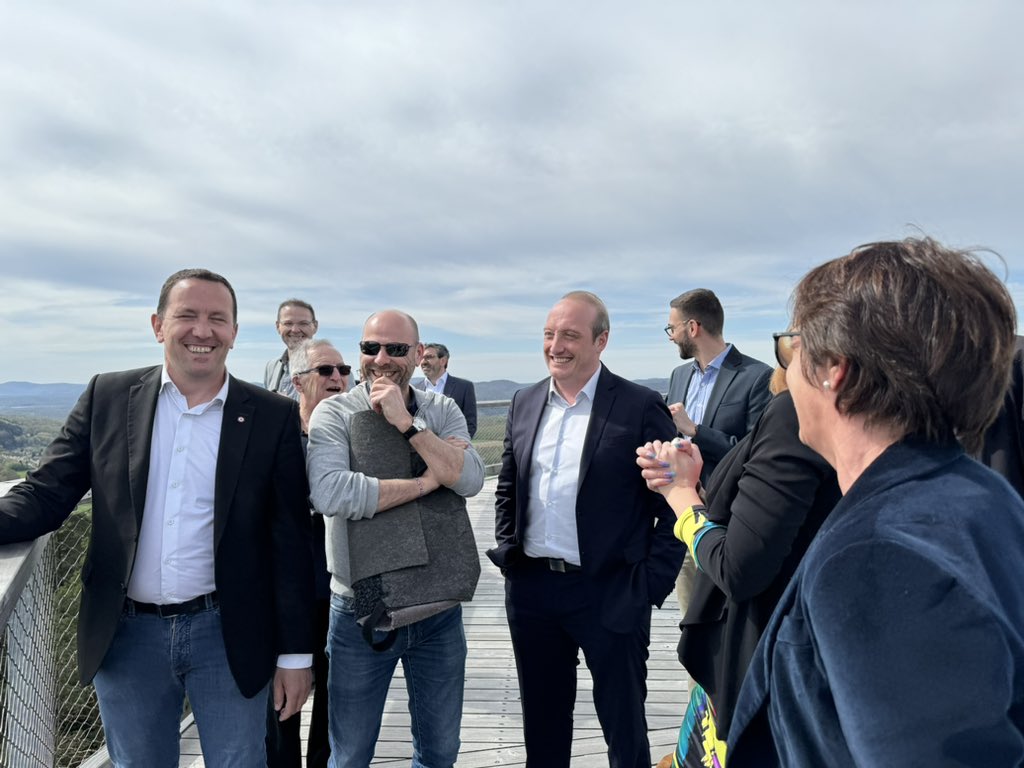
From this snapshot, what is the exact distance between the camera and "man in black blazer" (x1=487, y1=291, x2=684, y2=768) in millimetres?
2461

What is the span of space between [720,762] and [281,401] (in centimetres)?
164

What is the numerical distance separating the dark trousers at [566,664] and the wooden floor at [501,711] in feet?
1.83

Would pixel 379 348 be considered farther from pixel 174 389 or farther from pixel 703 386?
pixel 703 386

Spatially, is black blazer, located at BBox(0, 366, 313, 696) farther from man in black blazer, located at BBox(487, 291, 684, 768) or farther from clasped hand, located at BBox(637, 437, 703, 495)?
clasped hand, located at BBox(637, 437, 703, 495)

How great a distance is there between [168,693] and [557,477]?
1490mm

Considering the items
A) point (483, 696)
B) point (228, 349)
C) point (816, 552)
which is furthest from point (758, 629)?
point (483, 696)

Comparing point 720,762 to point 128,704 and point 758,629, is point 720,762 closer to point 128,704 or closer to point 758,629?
point 758,629

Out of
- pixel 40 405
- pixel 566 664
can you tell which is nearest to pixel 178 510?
pixel 566 664

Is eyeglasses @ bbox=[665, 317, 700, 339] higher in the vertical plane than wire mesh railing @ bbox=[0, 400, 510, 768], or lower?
higher

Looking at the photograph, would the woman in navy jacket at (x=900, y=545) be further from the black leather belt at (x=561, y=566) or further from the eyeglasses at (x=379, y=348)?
the eyeglasses at (x=379, y=348)

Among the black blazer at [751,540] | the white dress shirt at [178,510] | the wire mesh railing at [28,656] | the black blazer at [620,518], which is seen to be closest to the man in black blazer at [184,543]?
the white dress shirt at [178,510]

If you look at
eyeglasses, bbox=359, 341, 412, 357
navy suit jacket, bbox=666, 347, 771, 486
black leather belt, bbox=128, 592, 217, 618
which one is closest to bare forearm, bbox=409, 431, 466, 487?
eyeglasses, bbox=359, 341, 412, 357

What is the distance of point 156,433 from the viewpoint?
2027 mm

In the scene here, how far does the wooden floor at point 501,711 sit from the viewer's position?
3.10m
